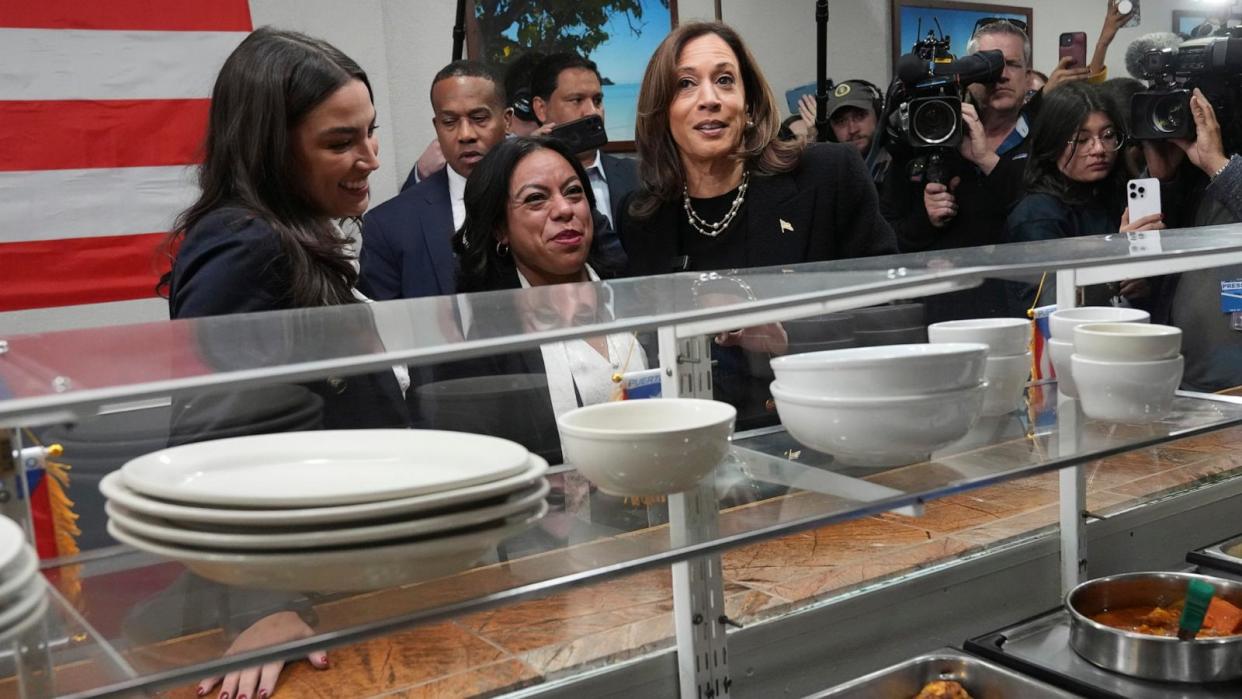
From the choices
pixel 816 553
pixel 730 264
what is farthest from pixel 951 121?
pixel 816 553

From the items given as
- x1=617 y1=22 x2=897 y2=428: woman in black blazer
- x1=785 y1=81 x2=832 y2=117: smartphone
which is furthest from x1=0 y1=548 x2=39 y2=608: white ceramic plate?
→ x1=785 y1=81 x2=832 y2=117: smartphone

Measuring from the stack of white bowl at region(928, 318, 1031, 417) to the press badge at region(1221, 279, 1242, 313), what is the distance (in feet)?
2.20

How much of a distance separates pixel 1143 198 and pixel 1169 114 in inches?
17.1

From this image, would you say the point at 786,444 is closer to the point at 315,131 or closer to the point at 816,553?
the point at 816,553

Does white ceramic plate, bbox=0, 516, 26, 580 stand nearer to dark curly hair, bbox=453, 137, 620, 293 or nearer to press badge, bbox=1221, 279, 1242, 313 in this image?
dark curly hair, bbox=453, 137, 620, 293

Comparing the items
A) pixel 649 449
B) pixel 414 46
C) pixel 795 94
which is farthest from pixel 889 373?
pixel 795 94

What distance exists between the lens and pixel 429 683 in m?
1.06

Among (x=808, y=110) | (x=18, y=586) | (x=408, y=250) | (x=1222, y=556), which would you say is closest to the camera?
(x=18, y=586)

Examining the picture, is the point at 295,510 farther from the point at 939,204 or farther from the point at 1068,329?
the point at 939,204

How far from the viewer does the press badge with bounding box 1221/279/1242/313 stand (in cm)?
165

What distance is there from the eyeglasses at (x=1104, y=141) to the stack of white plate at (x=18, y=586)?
2.57 meters

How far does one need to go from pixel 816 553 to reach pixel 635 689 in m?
0.34

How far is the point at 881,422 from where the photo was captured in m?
0.90

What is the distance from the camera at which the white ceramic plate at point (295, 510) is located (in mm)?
633
